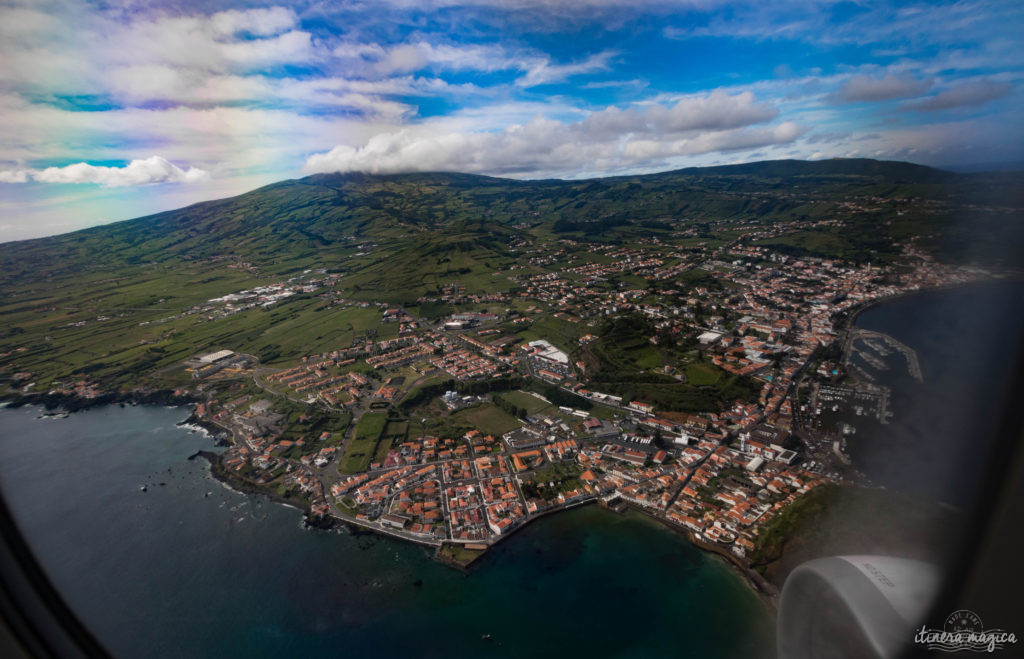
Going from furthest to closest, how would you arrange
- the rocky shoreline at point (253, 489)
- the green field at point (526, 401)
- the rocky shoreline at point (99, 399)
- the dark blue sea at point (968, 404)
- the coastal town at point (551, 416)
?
the rocky shoreline at point (99, 399) < the green field at point (526, 401) < the rocky shoreline at point (253, 489) < the coastal town at point (551, 416) < the dark blue sea at point (968, 404)

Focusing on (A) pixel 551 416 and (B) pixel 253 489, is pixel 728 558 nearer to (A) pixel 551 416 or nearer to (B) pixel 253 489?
(A) pixel 551 416

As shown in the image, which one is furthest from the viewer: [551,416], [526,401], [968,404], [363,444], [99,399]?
[99,399]

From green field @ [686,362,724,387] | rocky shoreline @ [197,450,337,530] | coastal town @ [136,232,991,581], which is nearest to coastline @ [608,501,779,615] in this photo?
coastal town @ [136,232,991,581]

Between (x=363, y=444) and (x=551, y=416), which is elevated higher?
(x=363, y=444)

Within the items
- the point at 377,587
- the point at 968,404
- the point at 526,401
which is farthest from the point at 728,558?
the point at 526,401

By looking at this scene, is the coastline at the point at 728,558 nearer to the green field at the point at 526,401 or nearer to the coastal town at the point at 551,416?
the coastal town at the point at 551,416

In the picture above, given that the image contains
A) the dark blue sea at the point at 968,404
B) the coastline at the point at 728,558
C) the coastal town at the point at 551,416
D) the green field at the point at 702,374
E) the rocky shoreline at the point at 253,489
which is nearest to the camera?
the dark blue sea at the point at 968,404

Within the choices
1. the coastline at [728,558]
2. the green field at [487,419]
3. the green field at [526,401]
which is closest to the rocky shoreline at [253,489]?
the green field at [487,419]

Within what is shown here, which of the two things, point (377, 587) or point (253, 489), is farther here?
point (253, 489)

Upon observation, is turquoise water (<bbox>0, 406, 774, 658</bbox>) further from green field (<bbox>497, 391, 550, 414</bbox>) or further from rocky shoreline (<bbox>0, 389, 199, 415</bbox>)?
rocky shoreline (<bbox>0, 389, 199, 415</bbox>)
